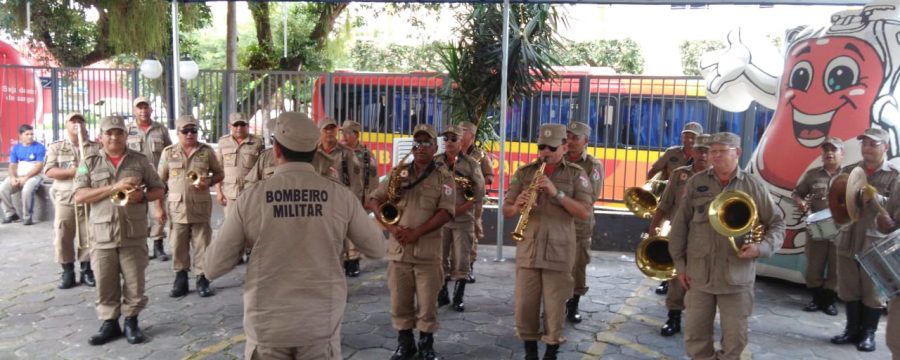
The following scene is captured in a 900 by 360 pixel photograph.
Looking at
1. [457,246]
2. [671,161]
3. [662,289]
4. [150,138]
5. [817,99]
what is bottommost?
[662,289]

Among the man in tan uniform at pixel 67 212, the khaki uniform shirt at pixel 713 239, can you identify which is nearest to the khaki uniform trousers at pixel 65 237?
the man in tan uniform at pixel 67 212

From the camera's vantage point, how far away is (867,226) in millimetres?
5809

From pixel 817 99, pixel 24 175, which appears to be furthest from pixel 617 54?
pixel 24 175

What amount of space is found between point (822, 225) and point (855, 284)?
570 mm

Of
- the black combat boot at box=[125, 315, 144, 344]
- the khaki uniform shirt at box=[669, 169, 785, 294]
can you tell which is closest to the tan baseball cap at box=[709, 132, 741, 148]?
the khaki uniform shirt at box=[669, 169, 785, 294]

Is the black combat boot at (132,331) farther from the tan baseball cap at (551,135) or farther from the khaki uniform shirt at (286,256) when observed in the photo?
the tan baseball cap at (551,135)

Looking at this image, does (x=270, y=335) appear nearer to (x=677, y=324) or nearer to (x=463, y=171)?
(x=463, y=171)

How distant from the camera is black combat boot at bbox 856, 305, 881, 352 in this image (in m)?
5.73

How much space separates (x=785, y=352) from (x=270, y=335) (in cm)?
451

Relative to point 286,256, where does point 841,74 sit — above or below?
above

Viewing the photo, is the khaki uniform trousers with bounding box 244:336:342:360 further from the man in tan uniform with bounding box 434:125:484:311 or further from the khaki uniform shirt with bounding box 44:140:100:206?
the khaki uniform shirt with bounding box 44:140:100:206

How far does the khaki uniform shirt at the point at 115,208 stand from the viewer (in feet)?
17.6

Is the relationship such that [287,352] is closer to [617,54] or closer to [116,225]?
[116,225]

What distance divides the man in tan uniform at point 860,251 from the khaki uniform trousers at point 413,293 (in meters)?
3.57
